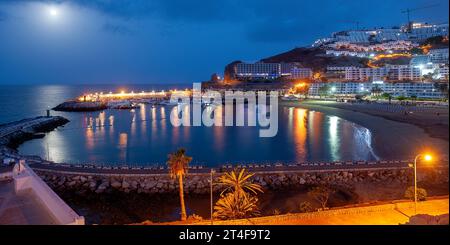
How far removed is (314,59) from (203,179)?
142188mm

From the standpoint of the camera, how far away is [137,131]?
4350 centimetres

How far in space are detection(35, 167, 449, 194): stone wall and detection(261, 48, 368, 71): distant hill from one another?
386 feet

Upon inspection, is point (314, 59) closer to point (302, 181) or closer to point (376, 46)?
point (376, 46)

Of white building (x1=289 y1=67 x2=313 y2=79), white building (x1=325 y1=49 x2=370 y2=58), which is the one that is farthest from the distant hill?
white building (x1=289 y1=67 x2=313 y2=79)

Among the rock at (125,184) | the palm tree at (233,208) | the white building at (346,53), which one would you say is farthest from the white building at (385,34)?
the palm tree at (233,208)

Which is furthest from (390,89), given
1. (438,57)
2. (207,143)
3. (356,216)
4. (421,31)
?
(421,31)

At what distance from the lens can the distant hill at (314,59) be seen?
140 m

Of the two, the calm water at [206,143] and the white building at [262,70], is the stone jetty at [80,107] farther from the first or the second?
the white building at [262,70]

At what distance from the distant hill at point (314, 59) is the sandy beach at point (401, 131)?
287ft

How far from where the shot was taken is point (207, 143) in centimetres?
3456

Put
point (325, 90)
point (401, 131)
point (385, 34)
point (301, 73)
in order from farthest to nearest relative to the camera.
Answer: point (385, 34)
point (301, 73)
point (325, 90)
point (401, 131)
